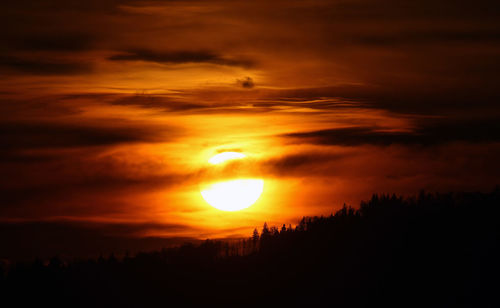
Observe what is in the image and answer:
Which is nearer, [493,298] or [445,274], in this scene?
[493,298]

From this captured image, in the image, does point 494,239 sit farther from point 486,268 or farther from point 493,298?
point 493,298

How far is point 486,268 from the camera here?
618 feet

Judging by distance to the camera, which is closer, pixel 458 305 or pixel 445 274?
pixel 458 305

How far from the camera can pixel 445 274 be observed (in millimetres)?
199250

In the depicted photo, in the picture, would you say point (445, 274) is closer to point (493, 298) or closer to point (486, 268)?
point (486, 268)

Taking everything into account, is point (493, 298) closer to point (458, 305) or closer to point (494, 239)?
point (458, 305)

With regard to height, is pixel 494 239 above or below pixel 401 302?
above

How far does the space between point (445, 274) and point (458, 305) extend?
15.6 meters

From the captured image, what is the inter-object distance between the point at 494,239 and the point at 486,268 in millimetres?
11946

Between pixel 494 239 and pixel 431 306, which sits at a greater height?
pixel 494 239

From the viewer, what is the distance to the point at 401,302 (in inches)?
7859

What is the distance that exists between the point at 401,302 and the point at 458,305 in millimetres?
17667

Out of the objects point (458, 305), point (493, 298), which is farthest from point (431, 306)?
point (493, 298)

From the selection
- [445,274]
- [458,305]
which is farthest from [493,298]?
[445,274]
